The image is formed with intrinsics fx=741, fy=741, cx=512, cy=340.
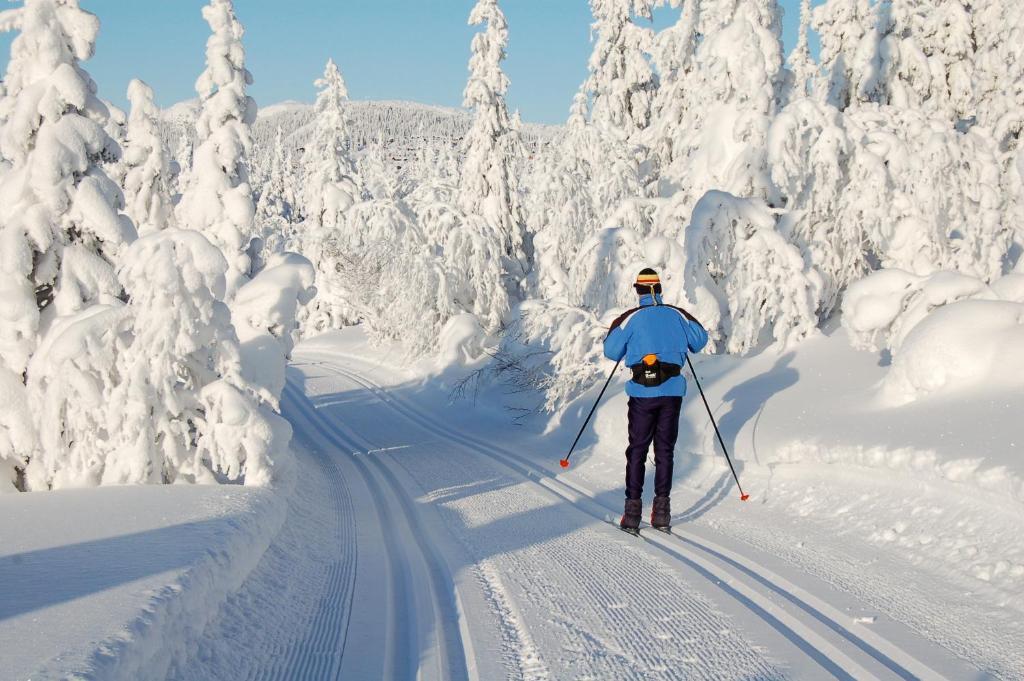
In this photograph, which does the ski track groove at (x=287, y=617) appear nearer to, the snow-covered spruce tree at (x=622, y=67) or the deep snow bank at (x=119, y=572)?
the deep snow bank at (x=119, y=572)

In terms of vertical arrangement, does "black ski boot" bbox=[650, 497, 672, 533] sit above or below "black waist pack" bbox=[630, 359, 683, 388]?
below

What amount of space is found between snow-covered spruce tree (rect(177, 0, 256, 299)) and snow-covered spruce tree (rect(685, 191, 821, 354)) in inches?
383

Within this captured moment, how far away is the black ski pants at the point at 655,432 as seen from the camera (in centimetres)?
671

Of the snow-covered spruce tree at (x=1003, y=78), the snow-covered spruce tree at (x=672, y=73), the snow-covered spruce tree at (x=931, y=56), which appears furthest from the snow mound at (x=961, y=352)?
the snow-covered spruce tree at (x=672, y=73)

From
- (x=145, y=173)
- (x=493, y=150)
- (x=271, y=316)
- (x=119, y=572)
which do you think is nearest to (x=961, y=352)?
(x=119, y=572)

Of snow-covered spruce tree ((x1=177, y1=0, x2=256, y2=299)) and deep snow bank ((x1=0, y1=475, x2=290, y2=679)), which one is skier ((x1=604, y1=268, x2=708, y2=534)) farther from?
snow-covered spruce tree ((x1=177, y1=0, x2=256, y2=299))

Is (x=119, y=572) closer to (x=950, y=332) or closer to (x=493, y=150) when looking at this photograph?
(x=950, y=332)

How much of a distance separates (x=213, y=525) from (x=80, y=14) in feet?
28.6

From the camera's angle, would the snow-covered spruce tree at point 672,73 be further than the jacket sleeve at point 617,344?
Yes

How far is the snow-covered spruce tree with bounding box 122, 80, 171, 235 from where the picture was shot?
1591 centimetres

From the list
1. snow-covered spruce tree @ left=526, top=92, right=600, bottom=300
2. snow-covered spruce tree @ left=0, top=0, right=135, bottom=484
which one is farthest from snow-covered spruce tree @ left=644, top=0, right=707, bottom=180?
snow-covered spruce tree @ left=0, top=0, right=135, bottom=484

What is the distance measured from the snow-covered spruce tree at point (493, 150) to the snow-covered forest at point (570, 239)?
7.79 ft

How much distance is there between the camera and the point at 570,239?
28.9m

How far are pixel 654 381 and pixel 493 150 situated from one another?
84.7ft
